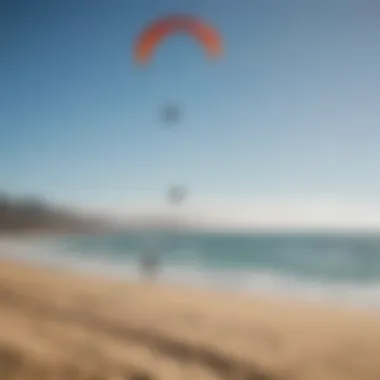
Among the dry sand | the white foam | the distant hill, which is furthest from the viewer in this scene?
the distant hill

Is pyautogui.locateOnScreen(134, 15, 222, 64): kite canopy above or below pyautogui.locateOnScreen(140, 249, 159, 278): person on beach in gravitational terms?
above

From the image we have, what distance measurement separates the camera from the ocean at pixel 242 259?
1669 mm

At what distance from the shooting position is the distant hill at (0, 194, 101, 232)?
71.1 inches

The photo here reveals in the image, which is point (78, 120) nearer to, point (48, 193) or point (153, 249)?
point (48, 193)

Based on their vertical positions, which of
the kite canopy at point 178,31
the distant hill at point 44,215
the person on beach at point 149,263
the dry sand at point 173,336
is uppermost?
the kite canopy at point 178,31

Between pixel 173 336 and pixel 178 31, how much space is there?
3.28 ft

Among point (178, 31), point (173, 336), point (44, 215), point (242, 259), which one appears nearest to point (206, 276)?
point (242, 259)

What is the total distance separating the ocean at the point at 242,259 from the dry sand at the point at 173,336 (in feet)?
0.19

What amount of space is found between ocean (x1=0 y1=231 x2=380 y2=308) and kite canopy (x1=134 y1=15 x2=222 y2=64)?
0.61 meters

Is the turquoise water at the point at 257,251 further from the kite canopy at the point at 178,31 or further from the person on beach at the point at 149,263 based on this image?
the kite canopy at the point at 178,31

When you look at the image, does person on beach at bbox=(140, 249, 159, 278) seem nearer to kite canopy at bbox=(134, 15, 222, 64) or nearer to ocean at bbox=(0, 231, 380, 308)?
ocean at bbox=(0, 231, 380, 308)

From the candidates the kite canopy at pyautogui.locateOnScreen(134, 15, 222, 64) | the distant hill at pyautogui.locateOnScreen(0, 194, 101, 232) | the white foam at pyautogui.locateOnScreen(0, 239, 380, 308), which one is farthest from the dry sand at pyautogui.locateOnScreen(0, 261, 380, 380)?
the kite canopy at pyautogui.locateOnScreen(134, 15, 222, 64)

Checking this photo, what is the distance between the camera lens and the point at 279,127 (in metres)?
1.73

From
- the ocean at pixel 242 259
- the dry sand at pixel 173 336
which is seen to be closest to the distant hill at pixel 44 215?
the ocean at pixel 242 259
